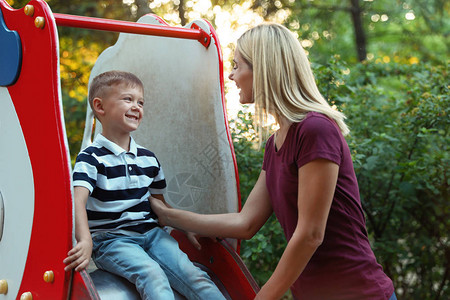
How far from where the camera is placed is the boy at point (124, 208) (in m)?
2.01

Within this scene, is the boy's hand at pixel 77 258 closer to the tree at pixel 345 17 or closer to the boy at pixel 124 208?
the boy at pixel 124 208

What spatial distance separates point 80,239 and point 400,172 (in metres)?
2.15

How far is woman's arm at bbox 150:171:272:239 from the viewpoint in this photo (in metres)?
2.21

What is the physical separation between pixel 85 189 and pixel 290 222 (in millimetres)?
796

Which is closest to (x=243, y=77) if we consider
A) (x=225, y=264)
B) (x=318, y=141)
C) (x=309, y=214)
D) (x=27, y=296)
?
(x=318, y=141)

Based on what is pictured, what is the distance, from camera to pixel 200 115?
8.64 feet

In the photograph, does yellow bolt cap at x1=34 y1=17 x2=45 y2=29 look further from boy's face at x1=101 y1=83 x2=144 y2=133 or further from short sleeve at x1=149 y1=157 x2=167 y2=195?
short sleeve at x1=149 y1=157 x2=167 y2=195

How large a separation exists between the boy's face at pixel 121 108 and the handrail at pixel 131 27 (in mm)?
256

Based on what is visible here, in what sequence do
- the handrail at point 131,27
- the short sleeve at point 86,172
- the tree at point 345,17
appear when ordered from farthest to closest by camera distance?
the tree at point 345,17 < the handrail at point 131,27 < the short sleeve at point 86,172

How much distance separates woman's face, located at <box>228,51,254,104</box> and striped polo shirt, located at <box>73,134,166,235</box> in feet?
2.03

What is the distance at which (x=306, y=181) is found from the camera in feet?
5.58

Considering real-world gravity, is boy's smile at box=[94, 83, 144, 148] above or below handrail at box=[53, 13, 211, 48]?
below

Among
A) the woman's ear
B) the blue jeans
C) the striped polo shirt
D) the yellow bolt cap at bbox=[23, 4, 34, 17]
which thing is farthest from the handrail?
the blue jeans

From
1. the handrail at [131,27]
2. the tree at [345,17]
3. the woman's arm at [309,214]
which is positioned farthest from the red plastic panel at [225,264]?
the tree at [345,17]
